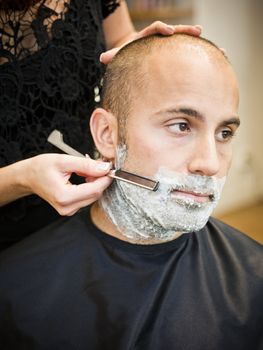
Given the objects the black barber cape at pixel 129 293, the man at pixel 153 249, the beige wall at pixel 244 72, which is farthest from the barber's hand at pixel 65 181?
the beige wall at pixel 244 72

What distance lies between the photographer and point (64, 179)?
91 cm

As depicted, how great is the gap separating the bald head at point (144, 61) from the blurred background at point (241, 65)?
1.90m

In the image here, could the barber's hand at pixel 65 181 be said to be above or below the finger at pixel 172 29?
below

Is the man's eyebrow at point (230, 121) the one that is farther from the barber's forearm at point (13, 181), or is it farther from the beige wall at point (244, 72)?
the beige wall at point (244, 72)

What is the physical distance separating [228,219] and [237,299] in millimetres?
2287

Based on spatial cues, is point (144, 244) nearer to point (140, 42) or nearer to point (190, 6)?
point (140, 42)

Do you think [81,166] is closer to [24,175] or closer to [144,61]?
[24,175]

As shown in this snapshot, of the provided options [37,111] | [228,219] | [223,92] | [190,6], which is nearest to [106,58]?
[37,111]

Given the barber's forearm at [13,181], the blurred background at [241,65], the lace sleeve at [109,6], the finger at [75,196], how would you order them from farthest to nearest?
the blurred background at [241,65], the lace sleeve at [109,6], the barber's forearm at [13,181], the finger at [75,196]

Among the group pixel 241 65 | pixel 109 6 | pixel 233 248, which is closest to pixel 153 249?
pixel 233 248

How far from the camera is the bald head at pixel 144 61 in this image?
3.17 ft

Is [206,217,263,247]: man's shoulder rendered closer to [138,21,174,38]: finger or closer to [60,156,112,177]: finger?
[60,156,112,177]: finger

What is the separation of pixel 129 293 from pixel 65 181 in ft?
1.07

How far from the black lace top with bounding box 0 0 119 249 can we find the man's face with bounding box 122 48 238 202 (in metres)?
0.33
